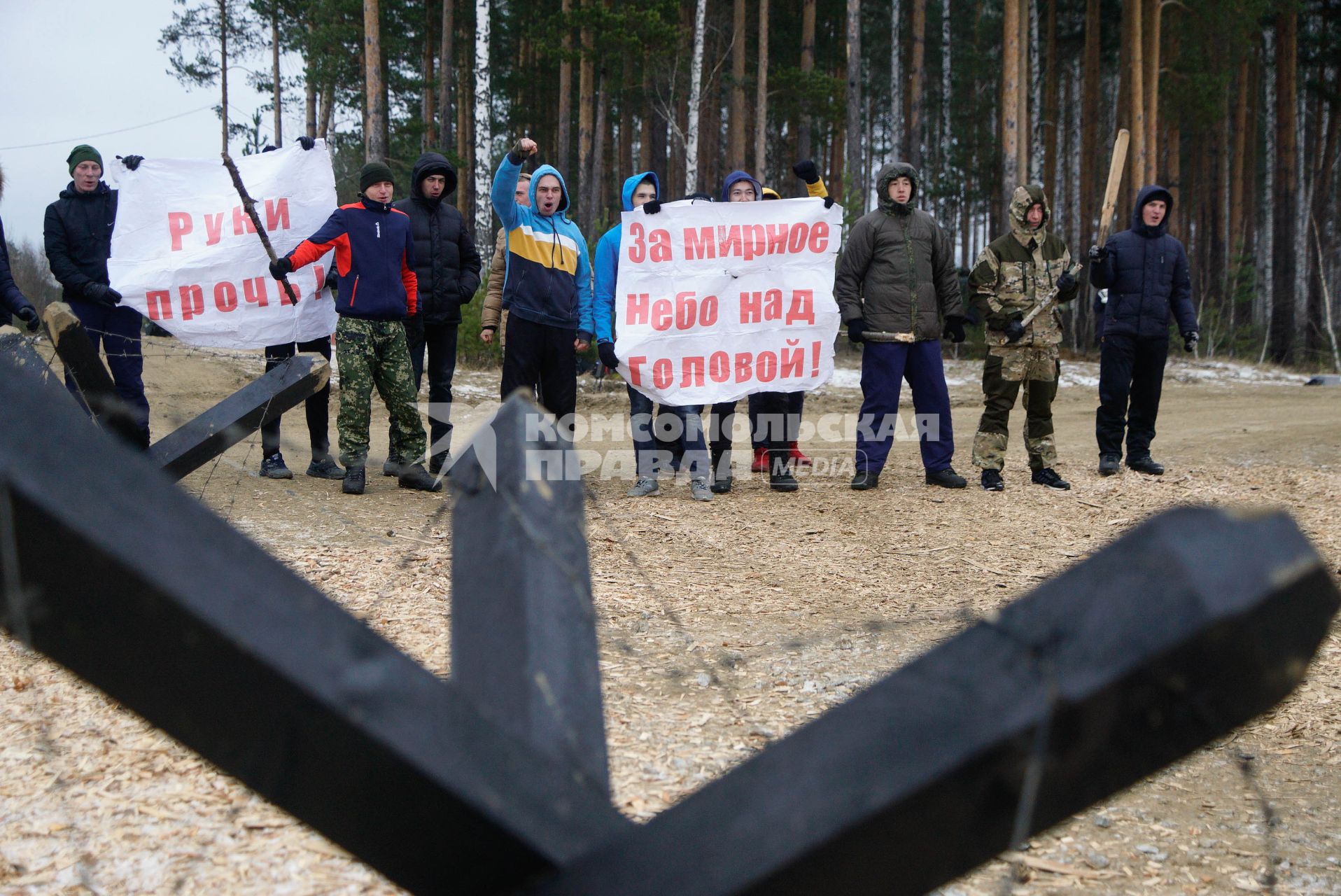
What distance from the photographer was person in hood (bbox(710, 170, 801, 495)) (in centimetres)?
797

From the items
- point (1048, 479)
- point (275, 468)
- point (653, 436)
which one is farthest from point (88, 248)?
point (1048, 479)

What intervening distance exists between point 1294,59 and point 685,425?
21.8m

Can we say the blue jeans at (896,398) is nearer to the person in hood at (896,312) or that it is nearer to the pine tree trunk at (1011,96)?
the person in hood at (896,312)

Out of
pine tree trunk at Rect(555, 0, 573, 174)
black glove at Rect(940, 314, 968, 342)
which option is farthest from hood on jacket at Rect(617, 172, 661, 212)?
pine tree trunk at Rect(555, 0, 573, 174)

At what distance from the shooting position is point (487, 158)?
19391 mm

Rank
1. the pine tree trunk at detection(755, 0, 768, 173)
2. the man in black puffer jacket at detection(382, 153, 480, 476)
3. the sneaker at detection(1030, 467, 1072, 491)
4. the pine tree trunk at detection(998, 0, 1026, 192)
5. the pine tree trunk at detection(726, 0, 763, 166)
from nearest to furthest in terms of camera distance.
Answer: the man in black puffer jacket at detection(382, 153, 480, 476) → the sneaker at detection(1030, 467, 1072, 491) → the pine tree trunk at detection(998, 0, 1026, 192) → the pine tree trunk at detection(755, 0, 768, 173) → the pine tree trunk at detection(726, 0, 763, 166)

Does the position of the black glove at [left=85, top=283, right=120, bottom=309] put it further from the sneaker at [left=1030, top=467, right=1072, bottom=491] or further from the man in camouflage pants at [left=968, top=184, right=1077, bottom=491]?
the sneaker at [left=1030, top=467, right=1072, bottom=491]

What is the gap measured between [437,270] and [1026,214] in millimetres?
4413

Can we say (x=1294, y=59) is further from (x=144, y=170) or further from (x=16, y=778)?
(x=16, y=778)

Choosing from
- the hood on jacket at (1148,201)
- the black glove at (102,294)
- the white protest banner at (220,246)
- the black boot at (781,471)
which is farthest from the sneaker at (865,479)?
the black glove at (102,294)

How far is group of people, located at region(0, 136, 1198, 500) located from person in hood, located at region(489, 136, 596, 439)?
0.04 feet

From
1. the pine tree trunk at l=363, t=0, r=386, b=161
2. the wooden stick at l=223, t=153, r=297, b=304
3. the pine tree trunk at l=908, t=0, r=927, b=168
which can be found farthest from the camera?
the pine tree trunk at l=908, t=0, r=927, b=168

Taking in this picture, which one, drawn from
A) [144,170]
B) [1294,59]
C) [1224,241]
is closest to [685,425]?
[144,170]

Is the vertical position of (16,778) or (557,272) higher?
(557,272)
